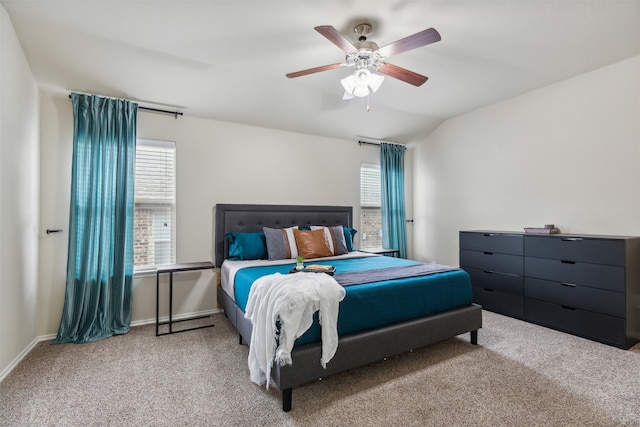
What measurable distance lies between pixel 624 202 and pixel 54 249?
551 cm

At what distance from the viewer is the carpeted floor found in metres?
1.75

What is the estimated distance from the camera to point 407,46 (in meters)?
2.05

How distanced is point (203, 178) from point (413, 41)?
Result: 2730mm

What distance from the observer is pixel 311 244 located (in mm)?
3602

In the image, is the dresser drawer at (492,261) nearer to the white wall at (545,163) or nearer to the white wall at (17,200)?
the white wall at (545,163)

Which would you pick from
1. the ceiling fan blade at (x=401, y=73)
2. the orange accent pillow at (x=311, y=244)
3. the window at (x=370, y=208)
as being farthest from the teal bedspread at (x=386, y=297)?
the window at (x=370, y=208)

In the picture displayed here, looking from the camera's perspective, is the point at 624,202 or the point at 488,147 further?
the point at 488,147

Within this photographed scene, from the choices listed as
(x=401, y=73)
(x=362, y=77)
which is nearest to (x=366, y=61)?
(x=362, y=77)

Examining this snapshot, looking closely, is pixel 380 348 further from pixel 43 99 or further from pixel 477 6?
pixel 43 99

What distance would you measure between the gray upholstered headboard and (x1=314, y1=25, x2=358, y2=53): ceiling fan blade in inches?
91.6

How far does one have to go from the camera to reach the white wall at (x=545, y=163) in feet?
9.61

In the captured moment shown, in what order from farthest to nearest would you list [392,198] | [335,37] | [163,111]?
1. [392,198]
2. [163,111]
3. [335,37]

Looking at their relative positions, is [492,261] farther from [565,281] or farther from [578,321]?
[578,321]

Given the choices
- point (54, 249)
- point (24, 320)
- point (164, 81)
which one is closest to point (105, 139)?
point (164, 81)
